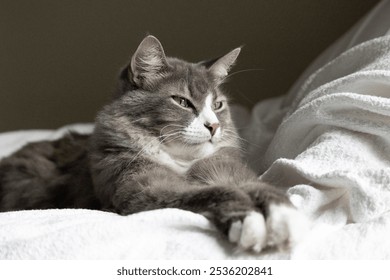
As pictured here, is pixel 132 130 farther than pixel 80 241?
Yes

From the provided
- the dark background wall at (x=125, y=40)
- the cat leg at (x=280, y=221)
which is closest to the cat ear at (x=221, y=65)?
the cat leg at (x=280, y=221)

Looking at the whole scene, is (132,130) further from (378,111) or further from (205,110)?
(378,111)

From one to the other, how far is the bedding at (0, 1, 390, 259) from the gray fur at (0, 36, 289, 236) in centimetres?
12

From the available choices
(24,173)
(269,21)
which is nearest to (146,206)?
(24,173)

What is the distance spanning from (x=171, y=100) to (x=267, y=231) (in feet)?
2.00

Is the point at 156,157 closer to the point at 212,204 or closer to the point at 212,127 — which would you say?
the point at 212,127

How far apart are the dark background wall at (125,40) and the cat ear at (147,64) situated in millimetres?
1610

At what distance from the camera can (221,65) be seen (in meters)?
1.56

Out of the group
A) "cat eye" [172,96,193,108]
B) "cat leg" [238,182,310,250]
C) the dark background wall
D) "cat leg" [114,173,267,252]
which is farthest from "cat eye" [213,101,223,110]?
the dark background wall

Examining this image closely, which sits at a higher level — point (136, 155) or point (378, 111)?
point (378, 111)

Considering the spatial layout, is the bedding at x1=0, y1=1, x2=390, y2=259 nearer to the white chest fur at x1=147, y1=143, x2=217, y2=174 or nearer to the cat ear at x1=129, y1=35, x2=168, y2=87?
the white chest fur at x1=147, y1=143, x2=217, y2=174

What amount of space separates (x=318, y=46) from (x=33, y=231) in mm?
2394

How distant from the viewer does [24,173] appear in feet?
5.33

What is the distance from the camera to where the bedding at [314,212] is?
2.77ft
